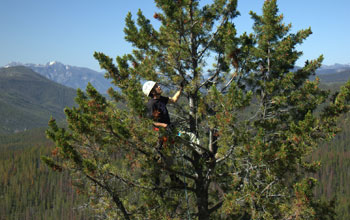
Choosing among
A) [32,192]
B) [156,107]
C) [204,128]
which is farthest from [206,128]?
[32,192]

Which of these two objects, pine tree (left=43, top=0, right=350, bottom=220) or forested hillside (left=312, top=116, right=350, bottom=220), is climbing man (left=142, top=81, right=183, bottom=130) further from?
forested hillside (left=312, top=116, right=350, bottom=220)

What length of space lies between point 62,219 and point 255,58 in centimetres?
12735

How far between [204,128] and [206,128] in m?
0.24

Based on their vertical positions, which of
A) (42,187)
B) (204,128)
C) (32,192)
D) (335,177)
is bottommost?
(32,192)

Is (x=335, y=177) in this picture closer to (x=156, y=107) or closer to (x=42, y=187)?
(x=42, y=187)

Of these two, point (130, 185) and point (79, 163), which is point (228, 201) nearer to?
point (130, 185)

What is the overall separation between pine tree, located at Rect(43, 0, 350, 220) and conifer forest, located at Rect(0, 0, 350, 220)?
4 centimetres

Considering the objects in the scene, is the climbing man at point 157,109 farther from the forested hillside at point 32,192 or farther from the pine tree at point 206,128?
the forested hillside at point 32,192

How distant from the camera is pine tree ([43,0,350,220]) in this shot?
22.3 ft

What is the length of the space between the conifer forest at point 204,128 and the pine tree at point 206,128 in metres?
0.04

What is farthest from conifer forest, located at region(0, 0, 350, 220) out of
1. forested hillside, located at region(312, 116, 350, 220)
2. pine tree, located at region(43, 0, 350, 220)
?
forested hillside, located at region(312, 116, 350, 220)

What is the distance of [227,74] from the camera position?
9.34 m

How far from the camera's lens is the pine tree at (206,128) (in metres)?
6.80

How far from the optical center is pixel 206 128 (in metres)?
9.59
